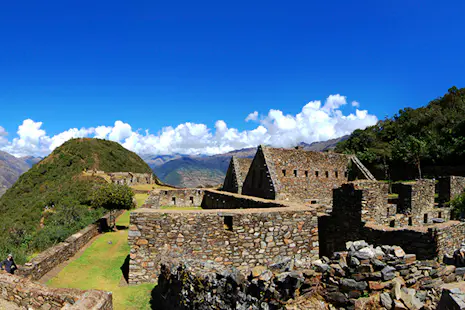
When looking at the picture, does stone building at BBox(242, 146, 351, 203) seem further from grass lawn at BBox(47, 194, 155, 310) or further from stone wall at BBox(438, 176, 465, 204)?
grass lawn at BBox(47, 194, 155, 310)

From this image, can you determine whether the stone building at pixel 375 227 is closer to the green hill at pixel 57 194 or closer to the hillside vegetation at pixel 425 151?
the green hill at pixel 57 194

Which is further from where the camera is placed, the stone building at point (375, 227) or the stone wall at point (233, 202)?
the stone wall at point (233, 202)

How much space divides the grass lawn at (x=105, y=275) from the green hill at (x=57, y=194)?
2.90m

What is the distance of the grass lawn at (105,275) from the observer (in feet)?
26.4

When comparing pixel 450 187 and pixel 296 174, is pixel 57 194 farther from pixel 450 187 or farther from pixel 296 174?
pixel 450 187

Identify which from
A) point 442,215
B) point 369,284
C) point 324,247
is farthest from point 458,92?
point 369,284

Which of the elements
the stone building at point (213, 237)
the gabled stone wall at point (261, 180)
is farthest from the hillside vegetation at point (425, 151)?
the stone building at point (213, 237)

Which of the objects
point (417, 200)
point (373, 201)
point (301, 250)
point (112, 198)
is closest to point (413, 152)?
point (417, 200)

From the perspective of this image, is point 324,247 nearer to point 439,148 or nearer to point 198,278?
point 198,278

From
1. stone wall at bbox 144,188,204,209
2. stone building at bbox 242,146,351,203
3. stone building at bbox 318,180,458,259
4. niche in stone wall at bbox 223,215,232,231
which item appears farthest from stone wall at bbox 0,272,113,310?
stone wall at bbox 144,188,204,209

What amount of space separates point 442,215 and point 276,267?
12.3 metres

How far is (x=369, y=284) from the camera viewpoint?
14.4 ft

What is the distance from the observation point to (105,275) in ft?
32.4

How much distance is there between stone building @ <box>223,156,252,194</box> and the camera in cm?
2214
